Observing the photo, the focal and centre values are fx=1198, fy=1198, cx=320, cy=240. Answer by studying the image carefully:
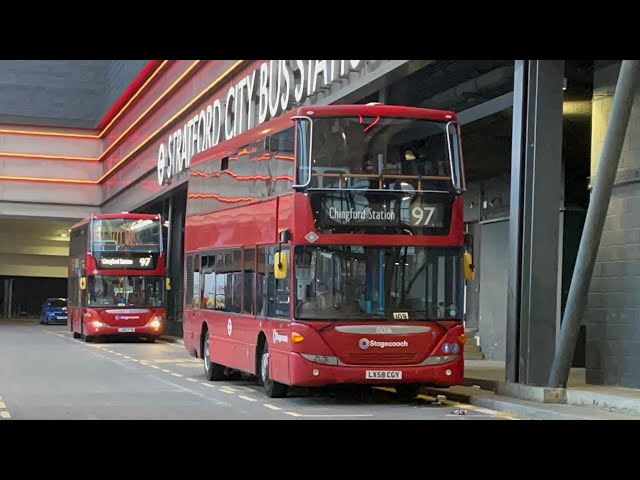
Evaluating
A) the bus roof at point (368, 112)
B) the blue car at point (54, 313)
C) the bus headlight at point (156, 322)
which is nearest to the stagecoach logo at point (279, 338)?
the bus roof at point (368, 112)

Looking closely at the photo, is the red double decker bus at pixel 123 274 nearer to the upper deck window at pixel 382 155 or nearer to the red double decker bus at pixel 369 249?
the red double decker bus at pixel 369 249

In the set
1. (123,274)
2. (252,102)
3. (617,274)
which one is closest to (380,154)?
(617,274)

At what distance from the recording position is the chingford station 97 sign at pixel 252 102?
25.6 meters

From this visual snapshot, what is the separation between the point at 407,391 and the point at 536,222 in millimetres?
3235

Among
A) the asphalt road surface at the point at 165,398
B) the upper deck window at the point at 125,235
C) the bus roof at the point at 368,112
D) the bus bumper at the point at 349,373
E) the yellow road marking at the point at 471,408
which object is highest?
the bus roof at the point at 368,112

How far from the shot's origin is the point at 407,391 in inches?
722

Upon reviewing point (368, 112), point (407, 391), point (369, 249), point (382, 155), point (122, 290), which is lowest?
point (407, 391)

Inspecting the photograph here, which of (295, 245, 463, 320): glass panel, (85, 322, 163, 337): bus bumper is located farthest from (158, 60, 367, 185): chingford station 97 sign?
(295, 245, 463, 320): glass panel

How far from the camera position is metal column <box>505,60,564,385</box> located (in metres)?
17.8

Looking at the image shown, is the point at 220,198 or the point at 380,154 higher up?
the point at 380,154

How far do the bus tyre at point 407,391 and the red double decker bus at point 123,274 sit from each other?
769 inches

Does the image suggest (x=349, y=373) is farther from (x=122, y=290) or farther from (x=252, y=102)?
(x=122, y=290)
